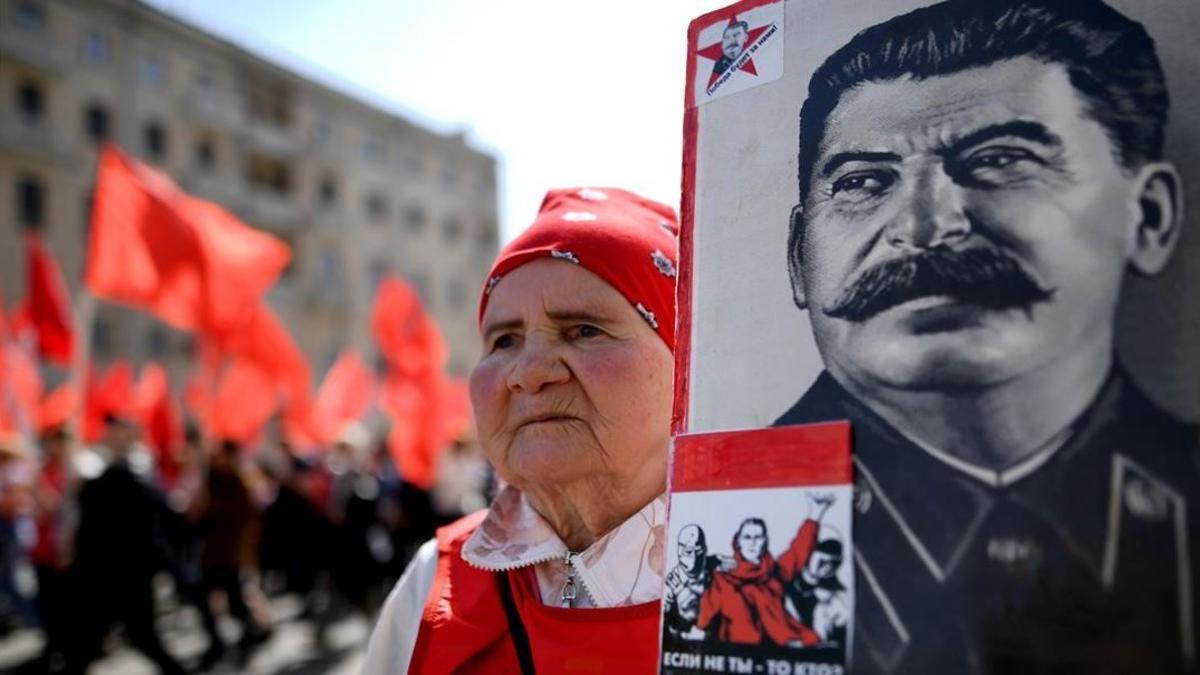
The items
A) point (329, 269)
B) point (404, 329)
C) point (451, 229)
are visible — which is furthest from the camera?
point (451, 229)

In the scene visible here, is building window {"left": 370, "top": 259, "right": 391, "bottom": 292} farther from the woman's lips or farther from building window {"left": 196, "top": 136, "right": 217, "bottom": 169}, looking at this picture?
the woman's lips

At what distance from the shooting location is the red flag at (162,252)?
21.5 ft

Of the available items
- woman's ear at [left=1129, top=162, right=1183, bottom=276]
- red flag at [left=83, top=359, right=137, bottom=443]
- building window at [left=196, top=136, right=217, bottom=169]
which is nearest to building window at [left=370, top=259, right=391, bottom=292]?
building window at [left=196, top=136, right=217, bottom=169]

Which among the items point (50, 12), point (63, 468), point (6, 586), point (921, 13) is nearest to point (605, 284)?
point (921, 13)

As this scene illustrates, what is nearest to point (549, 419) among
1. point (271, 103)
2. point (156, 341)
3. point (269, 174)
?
point (156, 341)

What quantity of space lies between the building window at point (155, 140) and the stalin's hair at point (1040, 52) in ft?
92.0

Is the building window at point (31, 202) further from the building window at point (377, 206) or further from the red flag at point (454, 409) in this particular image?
the red flag at point (454, 409)

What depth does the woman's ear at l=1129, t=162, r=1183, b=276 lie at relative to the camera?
74cm

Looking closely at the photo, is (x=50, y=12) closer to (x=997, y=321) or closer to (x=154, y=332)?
(x=154, y=332)

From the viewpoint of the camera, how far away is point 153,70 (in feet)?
84.0

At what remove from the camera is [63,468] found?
7363mm

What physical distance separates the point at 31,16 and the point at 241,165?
23.4ft

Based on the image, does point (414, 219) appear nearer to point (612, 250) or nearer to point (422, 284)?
point (422, 284)

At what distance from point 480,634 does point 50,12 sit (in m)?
27.6
